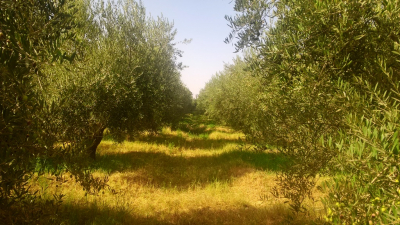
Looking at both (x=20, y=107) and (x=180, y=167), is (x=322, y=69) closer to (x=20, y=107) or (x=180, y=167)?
(x=20, y=107)

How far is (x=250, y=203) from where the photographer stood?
8.30m

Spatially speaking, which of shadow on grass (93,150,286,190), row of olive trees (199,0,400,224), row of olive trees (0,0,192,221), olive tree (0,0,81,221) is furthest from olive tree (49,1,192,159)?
row of olive trees (199,0,400,224)

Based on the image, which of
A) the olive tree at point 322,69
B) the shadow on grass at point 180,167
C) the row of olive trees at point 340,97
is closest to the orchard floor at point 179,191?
the shadow on grass at point 180,167

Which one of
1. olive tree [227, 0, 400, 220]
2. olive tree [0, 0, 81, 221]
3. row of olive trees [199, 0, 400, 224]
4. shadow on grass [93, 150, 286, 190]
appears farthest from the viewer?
shadow on grass [93, 150, 286, 190]

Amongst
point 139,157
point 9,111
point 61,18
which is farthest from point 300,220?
point 139,157

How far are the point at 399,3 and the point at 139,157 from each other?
1355cm

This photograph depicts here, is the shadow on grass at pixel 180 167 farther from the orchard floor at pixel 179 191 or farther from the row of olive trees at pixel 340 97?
the row of olive trees at pixel 340 97

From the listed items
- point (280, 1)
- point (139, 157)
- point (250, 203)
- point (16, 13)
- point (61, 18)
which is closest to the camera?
point (16, 13)

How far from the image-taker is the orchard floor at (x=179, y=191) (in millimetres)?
6699

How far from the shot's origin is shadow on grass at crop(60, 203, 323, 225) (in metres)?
6.24

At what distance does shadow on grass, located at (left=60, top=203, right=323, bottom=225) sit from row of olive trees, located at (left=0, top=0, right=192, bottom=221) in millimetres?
1081

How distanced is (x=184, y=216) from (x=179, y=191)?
95.4 inches

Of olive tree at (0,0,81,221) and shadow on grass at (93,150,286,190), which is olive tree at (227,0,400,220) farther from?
shadow on grass at (93,150,286,190)

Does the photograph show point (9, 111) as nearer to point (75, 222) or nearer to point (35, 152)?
point (35, 152)
